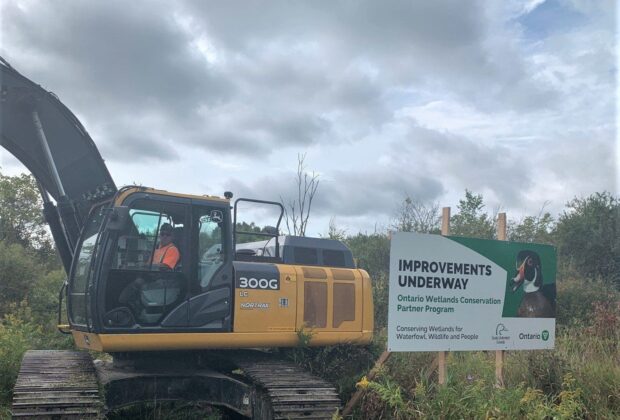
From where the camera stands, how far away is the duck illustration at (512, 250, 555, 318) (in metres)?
7.91

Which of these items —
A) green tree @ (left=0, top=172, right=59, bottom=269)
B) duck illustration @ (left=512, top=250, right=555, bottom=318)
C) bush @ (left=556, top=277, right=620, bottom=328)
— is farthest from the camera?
green tree @ (left=0, top=172, right=59, bottom=269)

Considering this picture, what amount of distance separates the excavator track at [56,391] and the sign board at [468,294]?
2.98 meters

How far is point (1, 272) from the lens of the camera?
16062 mm

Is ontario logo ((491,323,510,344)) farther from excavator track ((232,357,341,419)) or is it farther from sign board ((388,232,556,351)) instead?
excavator track ((232,357,341,419))

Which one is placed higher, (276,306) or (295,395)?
(276,306)

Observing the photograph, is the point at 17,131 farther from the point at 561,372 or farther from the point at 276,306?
the point at 561,372

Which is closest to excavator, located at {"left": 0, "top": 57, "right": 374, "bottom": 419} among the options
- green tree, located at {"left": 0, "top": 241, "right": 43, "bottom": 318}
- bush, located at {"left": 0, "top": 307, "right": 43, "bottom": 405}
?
bush, located at {"left": 0, "top": 307, "right": 43, "bottom": 405}

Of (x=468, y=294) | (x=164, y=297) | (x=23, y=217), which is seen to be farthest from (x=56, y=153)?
(x=23, y=217)

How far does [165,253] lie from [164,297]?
0.47 meters

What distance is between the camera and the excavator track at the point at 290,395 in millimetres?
6531

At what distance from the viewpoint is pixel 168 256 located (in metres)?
7.17

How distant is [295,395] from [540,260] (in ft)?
11.7

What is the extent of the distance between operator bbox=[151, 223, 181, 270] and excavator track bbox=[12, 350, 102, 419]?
1.34 m

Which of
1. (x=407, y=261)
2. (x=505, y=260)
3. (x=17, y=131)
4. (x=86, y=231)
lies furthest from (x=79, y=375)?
(x=505, y=260)
